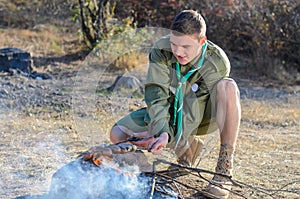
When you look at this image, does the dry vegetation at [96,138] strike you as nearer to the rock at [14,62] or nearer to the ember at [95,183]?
the rock at [14,62]

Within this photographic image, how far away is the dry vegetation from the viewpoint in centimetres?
388

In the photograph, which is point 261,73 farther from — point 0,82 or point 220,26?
point 0,82

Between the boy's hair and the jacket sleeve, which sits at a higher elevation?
the boy's hair

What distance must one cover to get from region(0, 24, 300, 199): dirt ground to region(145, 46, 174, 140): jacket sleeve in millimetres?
480

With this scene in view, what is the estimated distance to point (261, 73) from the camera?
9.05m

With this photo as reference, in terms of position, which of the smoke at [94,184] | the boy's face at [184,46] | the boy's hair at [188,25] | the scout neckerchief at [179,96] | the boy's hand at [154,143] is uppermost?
the boy's hair at [188,25]

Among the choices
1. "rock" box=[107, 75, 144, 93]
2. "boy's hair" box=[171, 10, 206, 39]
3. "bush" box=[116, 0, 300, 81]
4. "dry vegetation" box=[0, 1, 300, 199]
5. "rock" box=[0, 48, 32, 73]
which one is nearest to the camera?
"boy's hair" box=[171, 10, 206, 39]

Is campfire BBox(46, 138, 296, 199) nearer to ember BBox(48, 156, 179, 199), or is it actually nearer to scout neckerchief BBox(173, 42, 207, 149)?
ember BBox(48, 156, 179, 199)

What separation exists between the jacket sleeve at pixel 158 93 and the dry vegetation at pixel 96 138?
1.64 ft

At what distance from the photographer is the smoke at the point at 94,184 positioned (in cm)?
283

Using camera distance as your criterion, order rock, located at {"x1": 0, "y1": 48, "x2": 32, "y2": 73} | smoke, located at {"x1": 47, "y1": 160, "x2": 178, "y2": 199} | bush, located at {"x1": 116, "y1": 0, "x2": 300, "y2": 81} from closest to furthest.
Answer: smoke, located at {"x1": 47, "y1": 160, "x2": 178, "y2": 199}
rock, located at {"x1": 0, "y1": 48, "x2": 32, "y2": 73}
bush, located at {"x1": 116, "y1": 0, "x2": 300, "y2": 81}

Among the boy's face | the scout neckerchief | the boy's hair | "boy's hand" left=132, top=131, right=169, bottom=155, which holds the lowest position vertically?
"boy's hand" left=132, top=131, right=169, bottom=155

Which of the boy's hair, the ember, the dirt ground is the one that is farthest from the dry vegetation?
the boy's hair

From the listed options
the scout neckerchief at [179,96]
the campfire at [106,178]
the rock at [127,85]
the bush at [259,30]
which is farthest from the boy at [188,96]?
the bush at [259,30]
